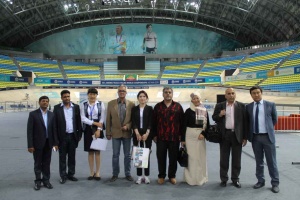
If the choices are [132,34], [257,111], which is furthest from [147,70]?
[257,111]

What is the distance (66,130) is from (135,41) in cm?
4461

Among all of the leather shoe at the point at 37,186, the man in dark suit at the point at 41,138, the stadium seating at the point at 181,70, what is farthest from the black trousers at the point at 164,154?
the stadium seating at the point at 181,70

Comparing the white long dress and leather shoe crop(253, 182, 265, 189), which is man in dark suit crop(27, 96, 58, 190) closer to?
the white long dress

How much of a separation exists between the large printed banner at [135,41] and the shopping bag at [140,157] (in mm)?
44176

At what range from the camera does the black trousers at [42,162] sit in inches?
175

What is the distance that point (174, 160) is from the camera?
4.80 meters

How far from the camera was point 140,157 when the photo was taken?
468 cm

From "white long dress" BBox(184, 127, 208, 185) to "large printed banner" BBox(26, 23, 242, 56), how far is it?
44.1m

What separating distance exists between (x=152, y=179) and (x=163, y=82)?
29226 millimetres

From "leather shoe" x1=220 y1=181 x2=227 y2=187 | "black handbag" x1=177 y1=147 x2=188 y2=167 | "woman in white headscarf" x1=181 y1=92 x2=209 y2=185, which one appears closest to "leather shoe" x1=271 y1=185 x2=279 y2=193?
"leather shoe" x1=220 y1=181 x2=227 y2=187

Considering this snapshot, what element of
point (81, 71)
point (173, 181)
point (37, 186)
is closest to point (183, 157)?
point (173, 181)

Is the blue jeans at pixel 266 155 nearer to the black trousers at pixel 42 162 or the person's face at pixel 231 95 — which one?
the person's face at pixel 231 95

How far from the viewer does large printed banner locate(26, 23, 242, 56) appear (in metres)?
47.6

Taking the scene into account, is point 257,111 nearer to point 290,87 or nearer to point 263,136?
point 263,136
